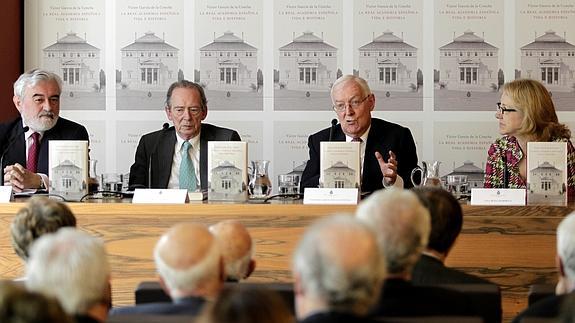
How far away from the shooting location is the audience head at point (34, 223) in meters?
3.06

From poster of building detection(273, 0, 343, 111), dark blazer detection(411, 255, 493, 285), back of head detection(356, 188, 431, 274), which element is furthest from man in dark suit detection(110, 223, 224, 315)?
poster of building detection(273, 0, 343, 111)

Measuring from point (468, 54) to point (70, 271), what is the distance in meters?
4.78

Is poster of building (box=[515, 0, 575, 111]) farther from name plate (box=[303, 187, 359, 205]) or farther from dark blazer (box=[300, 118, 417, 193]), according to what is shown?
name plate (box=[303, 187, 359, 205])

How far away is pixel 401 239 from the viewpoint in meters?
2.69

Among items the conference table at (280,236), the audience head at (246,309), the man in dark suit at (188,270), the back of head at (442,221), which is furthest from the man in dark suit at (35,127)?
the audience head at (246,309)

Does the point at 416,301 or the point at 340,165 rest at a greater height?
the point at 340,165

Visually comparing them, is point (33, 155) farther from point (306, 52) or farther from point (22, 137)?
point (306, 52)

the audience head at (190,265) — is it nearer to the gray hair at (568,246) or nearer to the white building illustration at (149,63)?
the gray hair at (568,246)

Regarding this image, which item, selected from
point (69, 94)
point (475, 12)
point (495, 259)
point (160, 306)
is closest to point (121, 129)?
point (69, 94)

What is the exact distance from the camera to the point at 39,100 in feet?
19.4

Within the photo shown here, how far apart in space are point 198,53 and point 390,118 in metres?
1.31

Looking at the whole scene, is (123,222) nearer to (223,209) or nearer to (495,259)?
(223,209)

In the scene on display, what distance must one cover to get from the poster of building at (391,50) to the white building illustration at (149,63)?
1.21 meters

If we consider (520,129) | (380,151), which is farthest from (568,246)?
(380,151)
